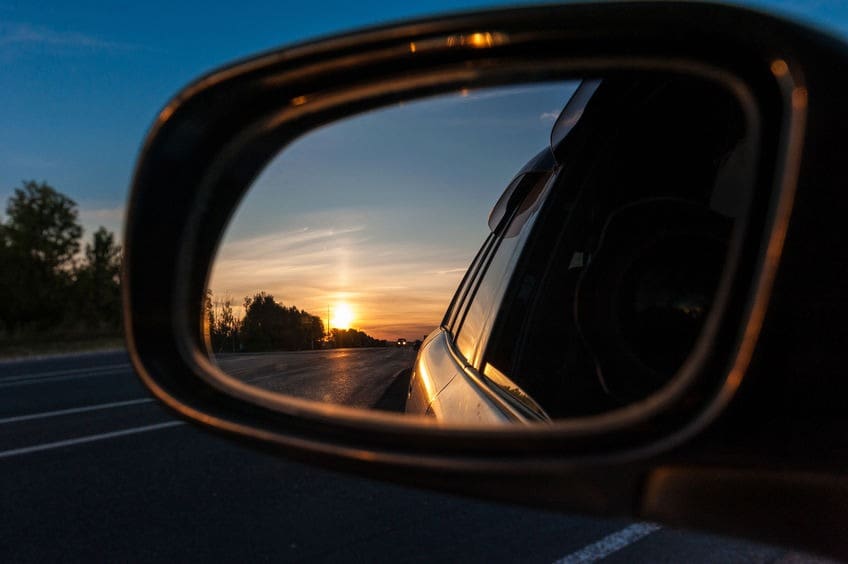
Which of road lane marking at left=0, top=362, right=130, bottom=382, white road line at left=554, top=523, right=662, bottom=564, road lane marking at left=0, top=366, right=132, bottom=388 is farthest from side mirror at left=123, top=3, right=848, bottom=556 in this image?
road lane marking at left=0, top=362, right=130, bottom=382

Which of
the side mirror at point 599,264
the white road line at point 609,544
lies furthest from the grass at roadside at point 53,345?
the side mirror at point 599,264

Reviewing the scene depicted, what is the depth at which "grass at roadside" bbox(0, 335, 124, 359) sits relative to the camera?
28.3 meters

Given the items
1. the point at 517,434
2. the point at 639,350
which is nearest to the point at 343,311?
the point at 639,350

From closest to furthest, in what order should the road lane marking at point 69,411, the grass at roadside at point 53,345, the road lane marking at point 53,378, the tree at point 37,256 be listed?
the road lane marking at point 69,411
the road lane marking at point 53,378
the grass at roadside at point 53,345
the tree at point 37,256

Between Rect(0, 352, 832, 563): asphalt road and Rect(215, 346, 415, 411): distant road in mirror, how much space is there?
2.33 m

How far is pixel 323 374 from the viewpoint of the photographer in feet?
5.54

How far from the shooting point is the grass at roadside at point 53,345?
2831 cm

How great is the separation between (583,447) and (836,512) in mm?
252

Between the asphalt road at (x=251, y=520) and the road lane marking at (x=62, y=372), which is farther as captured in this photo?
the road lane marking at (x=62, y=372)

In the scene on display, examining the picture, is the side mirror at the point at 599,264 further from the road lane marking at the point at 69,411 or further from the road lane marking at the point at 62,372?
the road lane marking at the point at 62,372

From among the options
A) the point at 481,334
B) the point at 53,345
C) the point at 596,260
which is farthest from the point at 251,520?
the point at 53,345

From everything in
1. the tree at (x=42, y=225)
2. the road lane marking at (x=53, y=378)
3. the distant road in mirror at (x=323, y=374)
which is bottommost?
the road lane marking at (x=53, y=378)

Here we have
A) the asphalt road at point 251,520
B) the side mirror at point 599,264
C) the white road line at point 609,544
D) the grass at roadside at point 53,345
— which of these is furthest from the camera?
the grass at roadside at point 53,345

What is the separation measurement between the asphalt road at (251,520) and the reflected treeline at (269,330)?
2287 millimetres
